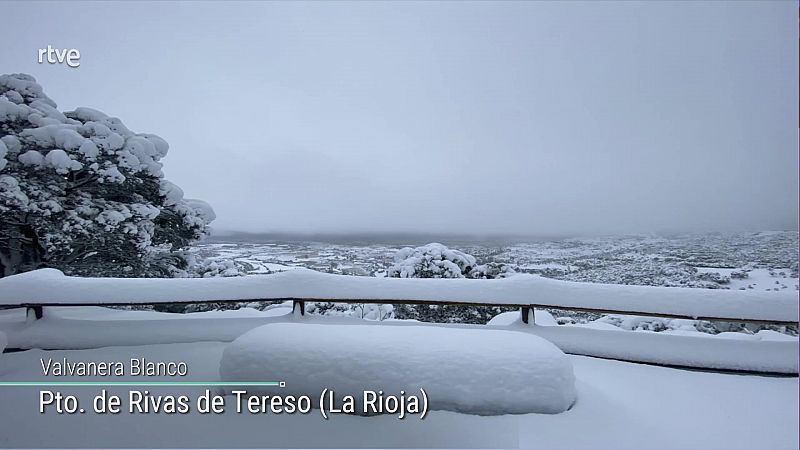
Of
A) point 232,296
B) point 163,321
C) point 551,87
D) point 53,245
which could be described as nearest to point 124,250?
point 53,245

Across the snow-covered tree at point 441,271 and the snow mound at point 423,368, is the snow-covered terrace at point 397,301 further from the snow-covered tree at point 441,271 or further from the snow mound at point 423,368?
the snow-covered tree at point 441,271

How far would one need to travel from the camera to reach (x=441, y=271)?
21.5 feet

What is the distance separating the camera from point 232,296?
3.87 metres

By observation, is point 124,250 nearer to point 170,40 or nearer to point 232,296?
point 232,296

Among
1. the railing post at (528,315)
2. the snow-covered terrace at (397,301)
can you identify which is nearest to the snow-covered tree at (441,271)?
the railing post at (528,315)

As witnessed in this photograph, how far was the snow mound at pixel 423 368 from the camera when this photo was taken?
2.00 meters

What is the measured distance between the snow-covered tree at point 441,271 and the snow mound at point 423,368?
402 cm

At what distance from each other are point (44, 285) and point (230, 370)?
11.6 feet

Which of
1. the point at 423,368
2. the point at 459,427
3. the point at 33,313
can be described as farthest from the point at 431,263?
the point at 33,313

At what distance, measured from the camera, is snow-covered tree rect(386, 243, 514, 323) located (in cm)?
622

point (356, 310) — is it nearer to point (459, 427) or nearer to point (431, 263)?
point (431, 263)

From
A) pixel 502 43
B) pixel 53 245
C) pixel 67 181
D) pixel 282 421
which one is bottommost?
pixel 282 421

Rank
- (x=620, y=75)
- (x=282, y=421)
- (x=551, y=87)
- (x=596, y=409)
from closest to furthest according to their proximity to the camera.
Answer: (x=282, y=421) < (x=596, y=409) < (x=620, y=75) < (x=551, y=87)

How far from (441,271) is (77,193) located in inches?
307
